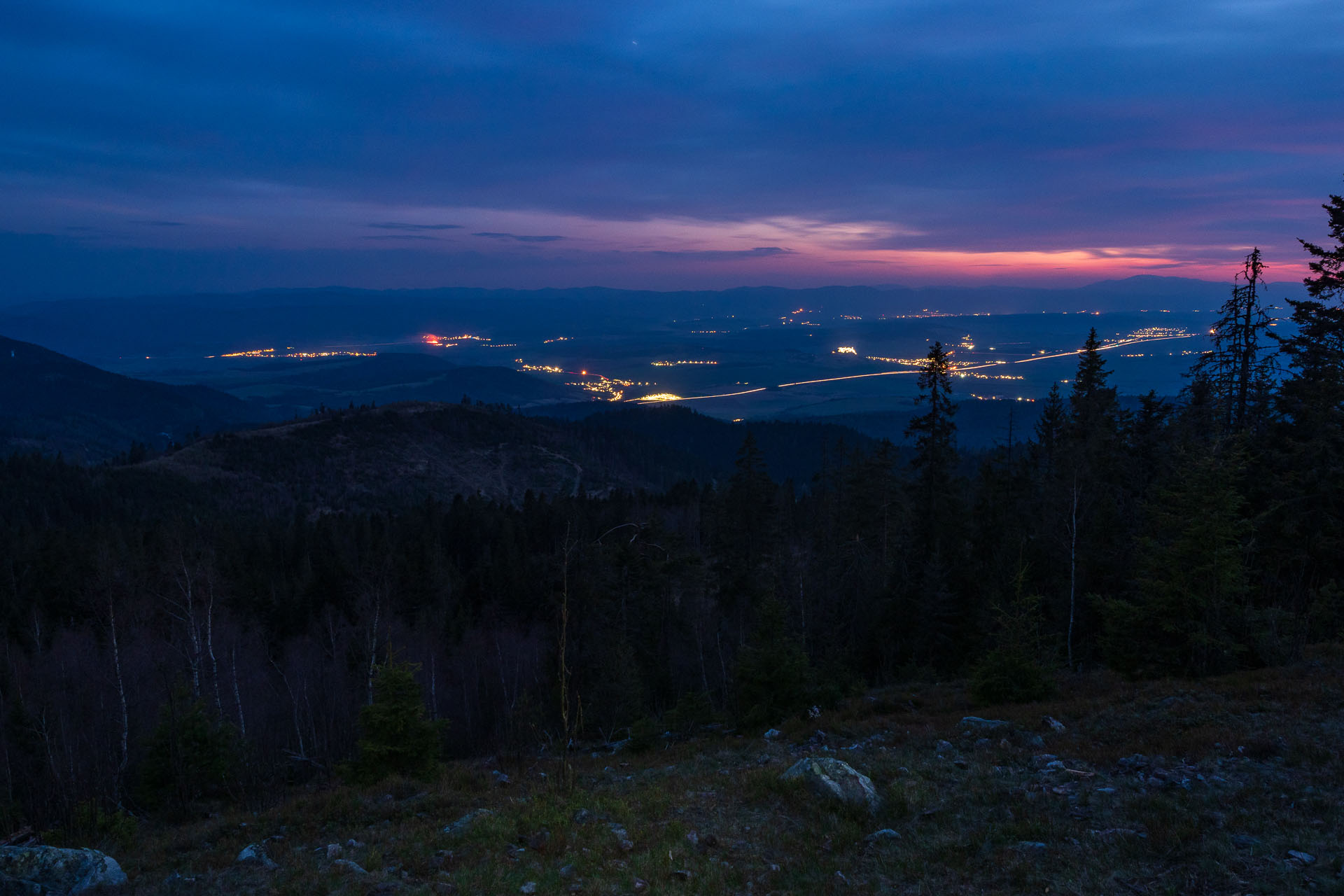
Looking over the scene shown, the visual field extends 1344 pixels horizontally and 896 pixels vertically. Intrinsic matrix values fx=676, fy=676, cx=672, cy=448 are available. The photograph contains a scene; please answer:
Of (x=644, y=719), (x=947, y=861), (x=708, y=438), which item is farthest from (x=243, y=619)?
(x=708, y=438)

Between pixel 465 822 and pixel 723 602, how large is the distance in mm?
33790

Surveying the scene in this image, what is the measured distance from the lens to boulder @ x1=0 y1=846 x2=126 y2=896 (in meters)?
7.55

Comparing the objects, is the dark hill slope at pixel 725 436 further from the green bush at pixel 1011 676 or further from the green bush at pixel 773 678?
the green bush at pixel 1011 676

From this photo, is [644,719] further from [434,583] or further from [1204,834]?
[434,583]

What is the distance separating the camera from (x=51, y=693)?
29.5 metres

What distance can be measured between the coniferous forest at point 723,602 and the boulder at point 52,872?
15.4 ft

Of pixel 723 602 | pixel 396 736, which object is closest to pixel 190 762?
pixel 396 736

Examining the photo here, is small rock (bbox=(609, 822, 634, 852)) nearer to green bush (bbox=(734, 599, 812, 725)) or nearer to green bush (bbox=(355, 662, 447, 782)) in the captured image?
green bush (bbox=(355, 662, 447, 782))

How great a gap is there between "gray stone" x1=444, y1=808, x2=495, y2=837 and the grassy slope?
185 millimetres

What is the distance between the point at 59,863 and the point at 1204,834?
1267cm

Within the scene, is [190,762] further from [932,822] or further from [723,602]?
[723,602]

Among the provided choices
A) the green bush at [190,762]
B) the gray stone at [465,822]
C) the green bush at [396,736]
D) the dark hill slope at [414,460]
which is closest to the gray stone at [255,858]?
the gray stone at [465,822]

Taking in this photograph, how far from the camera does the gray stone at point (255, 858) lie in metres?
8.68

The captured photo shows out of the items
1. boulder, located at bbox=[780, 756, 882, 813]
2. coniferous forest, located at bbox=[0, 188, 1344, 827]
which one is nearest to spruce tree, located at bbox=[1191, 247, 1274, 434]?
coniferous forest, located at bbox=[0, 188, 1344, 827]
